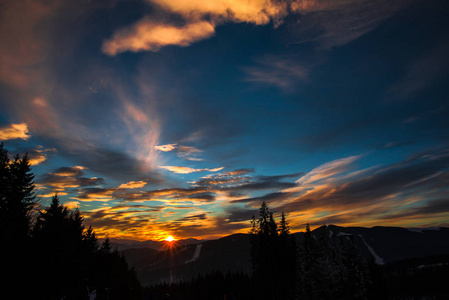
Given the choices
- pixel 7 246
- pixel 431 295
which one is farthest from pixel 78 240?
pixel 431 295

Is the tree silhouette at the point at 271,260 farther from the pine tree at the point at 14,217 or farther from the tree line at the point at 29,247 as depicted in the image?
the pine tree at the point at 14,217

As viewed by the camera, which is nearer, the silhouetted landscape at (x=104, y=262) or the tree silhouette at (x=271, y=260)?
the silhouetted landscape at (x=104, y=262)

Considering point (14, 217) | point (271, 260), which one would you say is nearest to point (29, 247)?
point (14, 217)

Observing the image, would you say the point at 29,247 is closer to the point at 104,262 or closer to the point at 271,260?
the point at 104,262

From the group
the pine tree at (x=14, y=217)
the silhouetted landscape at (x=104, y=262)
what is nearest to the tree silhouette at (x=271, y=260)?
the silhouetted landscape at (x=104, y=262)

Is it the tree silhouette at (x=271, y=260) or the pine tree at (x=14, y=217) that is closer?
the pine tree at (x=14, y=217)

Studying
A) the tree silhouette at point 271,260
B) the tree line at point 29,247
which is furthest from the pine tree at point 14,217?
the tree silhouette at point 271,260

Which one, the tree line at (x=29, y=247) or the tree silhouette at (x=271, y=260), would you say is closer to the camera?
the tree line at (x=29, y=247)

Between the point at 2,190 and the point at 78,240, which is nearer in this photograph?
the point at 2,190

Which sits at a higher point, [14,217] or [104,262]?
[14,217]

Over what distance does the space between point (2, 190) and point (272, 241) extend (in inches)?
1617

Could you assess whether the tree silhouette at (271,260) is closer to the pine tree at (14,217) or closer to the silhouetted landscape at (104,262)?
the silhouetted landscape at (104,262)

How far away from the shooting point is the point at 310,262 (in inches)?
2046

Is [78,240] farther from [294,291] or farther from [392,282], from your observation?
[392,282]
